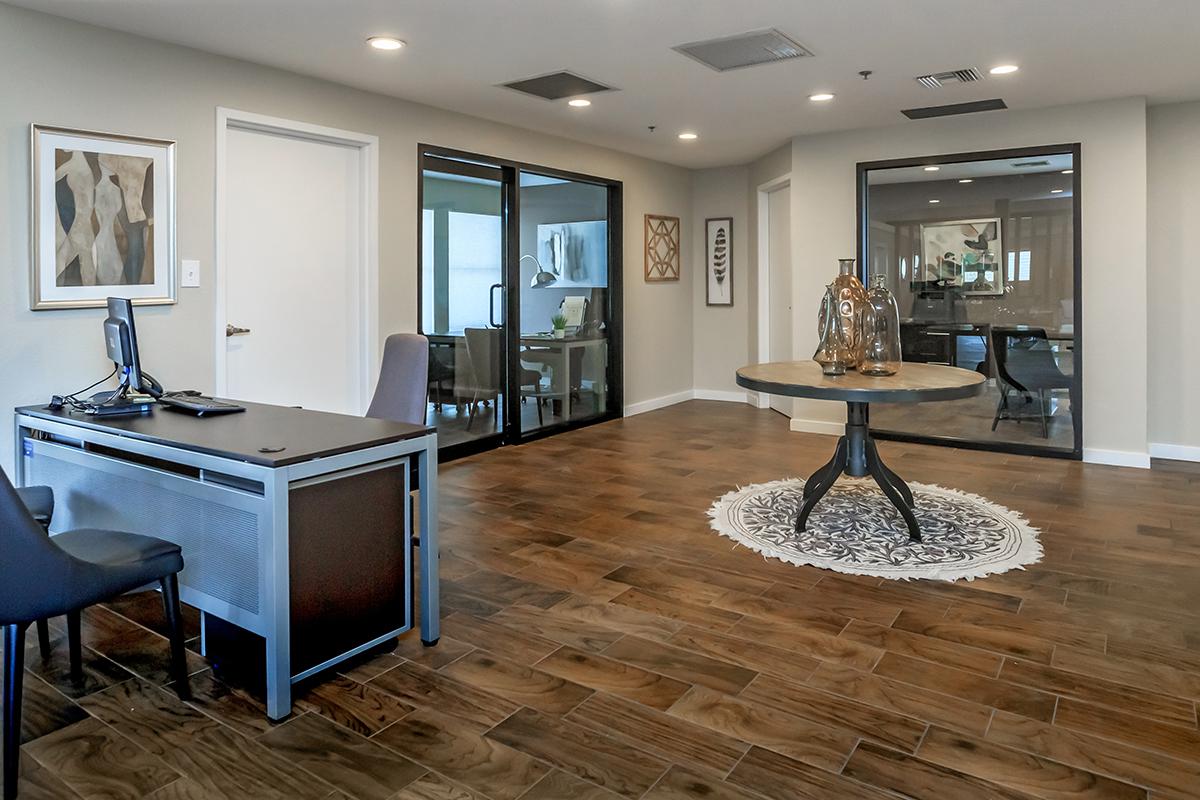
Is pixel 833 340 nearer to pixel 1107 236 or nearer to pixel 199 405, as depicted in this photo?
pixel 1107 236

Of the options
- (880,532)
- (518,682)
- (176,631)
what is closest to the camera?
(176,631)

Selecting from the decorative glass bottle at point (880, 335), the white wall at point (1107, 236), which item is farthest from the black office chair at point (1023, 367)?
the decorative glass bottle at point (880, 335)

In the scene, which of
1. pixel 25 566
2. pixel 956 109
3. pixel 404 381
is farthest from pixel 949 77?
pixel 25 566

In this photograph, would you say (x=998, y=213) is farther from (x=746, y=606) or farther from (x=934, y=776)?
(x=934, y=776)

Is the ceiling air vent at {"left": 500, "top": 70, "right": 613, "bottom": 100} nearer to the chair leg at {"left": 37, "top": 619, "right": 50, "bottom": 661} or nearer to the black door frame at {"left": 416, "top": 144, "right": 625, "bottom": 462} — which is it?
the black door frame at {"left": 416, "top": 144, "right": 625, "bottom": 462}

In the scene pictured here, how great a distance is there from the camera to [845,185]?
6.40 metres

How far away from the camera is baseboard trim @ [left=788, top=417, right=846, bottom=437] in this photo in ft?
21.8

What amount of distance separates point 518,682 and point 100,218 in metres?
2.92

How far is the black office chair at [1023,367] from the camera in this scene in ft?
18.8

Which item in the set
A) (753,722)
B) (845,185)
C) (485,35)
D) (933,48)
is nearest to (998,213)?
(845,185)

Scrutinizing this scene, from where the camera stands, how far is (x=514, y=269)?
6184 millimetres

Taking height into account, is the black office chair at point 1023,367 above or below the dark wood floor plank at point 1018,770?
above

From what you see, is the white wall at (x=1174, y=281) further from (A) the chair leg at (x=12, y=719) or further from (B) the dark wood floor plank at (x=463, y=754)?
(A) the chair leg at (x=12, y=719)

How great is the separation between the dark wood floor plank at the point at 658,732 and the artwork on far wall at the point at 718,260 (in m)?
6.46
